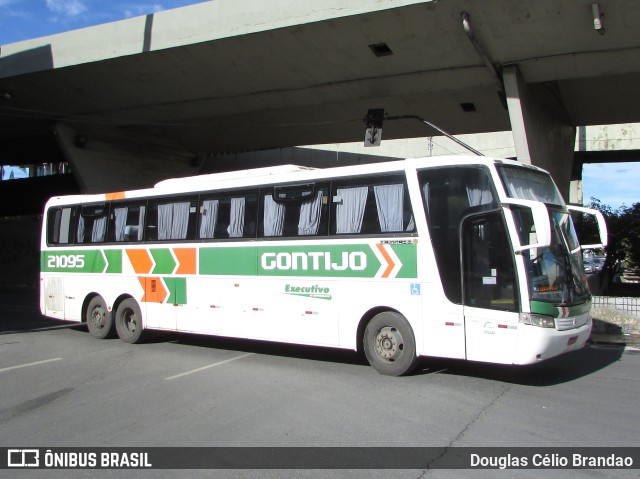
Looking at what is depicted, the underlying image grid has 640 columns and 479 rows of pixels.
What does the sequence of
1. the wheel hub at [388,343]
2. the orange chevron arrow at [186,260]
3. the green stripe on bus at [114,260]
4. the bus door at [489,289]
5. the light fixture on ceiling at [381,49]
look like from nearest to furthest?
the bus door at [489,289] < the wheel hub at [388,343] < the orange chevron arrow at [186,260] < the green stripe on bus at [114,260] < the light fixture on ceiling at [381,49]

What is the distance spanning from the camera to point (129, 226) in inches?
465

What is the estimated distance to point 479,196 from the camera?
7.43m

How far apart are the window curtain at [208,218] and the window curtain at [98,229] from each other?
3162 millimetres

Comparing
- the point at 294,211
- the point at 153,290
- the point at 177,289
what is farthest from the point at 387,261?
the point at 153,290

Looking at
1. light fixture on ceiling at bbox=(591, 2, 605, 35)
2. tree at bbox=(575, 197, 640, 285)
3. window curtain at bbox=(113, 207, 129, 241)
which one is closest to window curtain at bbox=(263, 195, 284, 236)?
window curtain at bbox=(113, 207, 129, 241)

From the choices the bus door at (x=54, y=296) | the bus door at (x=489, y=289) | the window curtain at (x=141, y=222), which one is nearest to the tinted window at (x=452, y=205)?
the bus door at (x=489, y=289)

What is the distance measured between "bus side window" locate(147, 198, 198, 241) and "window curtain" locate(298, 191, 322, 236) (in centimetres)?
261

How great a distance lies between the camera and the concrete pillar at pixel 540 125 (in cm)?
1572

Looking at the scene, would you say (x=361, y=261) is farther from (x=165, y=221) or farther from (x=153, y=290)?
(x=153, y=290)

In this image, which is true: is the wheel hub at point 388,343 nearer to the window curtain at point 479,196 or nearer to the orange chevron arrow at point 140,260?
the window curtain at point 479,196

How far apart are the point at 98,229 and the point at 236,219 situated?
429 centimetres

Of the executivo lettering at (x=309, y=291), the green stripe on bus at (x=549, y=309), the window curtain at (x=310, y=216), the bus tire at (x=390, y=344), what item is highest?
the window curtain at (x=310, y=216)

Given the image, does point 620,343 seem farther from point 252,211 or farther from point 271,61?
point 271,61

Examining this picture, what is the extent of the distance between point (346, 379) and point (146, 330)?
542 cm
